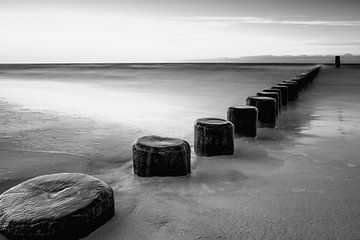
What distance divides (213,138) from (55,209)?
2216mm

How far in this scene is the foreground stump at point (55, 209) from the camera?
209 cm

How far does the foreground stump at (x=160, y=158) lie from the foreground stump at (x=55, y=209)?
75 centimetres

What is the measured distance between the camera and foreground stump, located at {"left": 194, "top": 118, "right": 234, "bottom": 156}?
156 inches

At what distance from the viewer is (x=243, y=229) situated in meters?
2.33

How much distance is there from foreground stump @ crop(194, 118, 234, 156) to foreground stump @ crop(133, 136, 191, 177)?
70cm

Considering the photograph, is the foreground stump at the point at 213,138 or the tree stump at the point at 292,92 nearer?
the foreground stump at the point at 213,138

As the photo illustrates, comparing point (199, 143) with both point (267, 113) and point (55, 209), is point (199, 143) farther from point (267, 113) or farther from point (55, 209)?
point (267, 113)

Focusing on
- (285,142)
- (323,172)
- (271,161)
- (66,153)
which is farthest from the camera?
(285,142)

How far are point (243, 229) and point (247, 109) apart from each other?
9.85 feet

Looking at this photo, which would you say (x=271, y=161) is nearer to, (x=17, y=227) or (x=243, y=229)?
(x=243, y=229)

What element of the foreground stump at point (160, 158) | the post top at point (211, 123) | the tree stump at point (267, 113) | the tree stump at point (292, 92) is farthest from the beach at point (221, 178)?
the tree stump at point (292, 92)

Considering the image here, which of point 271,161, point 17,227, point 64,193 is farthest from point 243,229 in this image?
point 271,161

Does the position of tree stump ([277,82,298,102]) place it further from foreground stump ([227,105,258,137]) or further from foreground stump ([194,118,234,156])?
foreground stump ([194,118,234,156])

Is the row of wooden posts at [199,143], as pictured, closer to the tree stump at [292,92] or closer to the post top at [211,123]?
the post top at [211,123]
